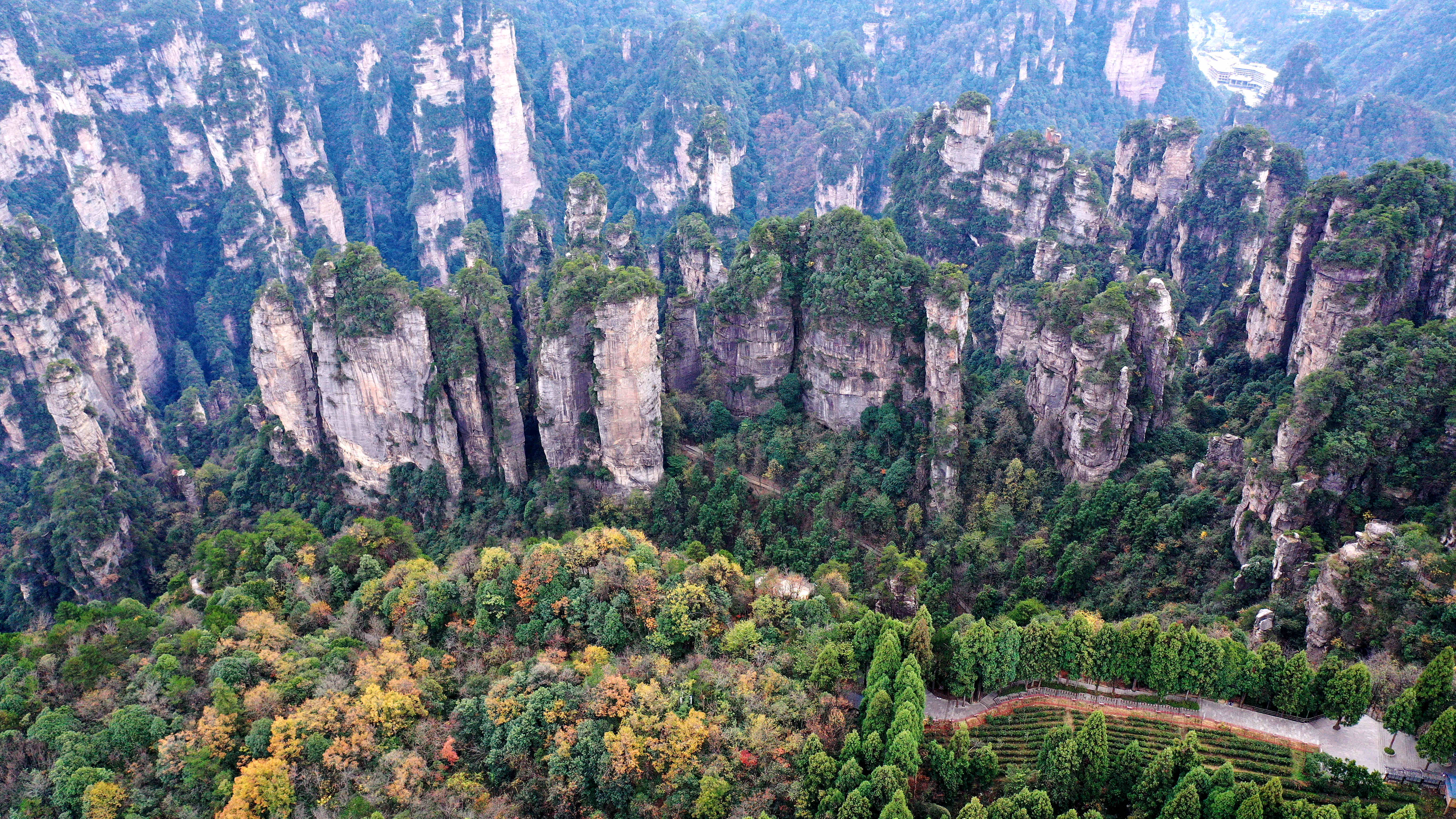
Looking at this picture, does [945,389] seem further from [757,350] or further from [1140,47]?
[1140,47]

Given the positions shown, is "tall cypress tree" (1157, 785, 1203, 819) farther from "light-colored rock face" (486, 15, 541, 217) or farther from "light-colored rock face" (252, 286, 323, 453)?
"light-colored rock face" (486, 15, 541, 217)

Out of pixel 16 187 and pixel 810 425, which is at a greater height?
pixel 16 187

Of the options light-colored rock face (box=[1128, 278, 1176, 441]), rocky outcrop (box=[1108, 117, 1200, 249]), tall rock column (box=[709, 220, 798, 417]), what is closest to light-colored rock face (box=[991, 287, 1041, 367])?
light-colored rock face (box=[1128, 278, 1176, 441])

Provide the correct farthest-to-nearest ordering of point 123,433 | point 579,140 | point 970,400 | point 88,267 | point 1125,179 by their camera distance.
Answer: point 579,140 → point 88,267 → point 1125,179 → point 123,433 → point 970,400

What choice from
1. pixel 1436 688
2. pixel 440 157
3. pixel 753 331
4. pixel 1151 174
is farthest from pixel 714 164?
pixel 1436 688

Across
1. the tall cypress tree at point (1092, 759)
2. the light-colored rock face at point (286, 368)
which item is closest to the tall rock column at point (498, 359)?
the light-colored rock face at point (286, 368)

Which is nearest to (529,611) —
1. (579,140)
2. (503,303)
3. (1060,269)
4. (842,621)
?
(842,621)

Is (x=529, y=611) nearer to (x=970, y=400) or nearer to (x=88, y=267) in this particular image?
(x=970, y=400)
